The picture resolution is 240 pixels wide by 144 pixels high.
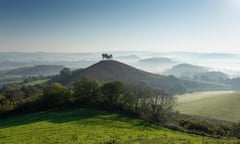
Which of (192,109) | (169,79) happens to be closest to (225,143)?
(192,109)

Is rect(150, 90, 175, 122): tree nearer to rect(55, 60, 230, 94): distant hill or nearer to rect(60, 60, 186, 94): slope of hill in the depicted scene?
rect(55, 60, 230, 94): distant hill

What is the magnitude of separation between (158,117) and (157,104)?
12.9ft

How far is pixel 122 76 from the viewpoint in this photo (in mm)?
152750

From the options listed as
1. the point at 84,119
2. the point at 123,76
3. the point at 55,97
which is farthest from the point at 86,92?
the point at 123,76

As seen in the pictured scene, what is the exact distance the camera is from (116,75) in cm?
15150

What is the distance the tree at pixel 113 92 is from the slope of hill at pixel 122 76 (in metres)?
76.1

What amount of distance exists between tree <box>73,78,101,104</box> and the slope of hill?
7582 cm

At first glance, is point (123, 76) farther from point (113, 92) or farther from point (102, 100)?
point (113, 92)

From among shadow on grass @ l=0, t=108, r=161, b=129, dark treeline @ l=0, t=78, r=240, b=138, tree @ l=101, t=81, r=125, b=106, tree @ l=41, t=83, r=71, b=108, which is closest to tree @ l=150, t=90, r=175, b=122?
dark treeline @ l=0, t=78, r=240, b=138

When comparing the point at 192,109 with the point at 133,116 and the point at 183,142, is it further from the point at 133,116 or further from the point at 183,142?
the point at 183,142

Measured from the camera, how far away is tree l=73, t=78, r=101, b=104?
5616cm

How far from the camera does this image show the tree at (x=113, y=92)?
2130 inches

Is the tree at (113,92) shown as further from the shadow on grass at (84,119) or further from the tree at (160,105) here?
the tree at (160,105)

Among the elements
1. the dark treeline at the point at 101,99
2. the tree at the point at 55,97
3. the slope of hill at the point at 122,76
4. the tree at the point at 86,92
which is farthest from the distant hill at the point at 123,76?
the tree at the point at 55,97
